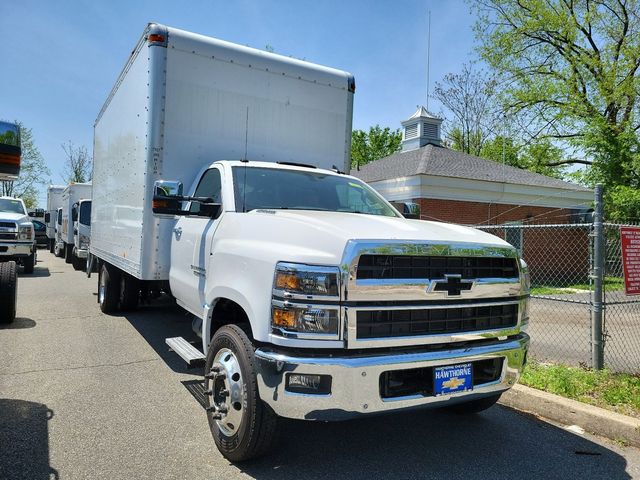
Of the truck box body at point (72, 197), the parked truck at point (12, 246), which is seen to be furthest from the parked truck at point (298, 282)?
the truck box body at point (72, 197)

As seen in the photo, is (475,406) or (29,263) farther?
(29,263)

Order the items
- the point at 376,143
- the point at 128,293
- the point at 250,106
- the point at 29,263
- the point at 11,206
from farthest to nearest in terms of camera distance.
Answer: the point at 376,143 < the point at 11,206 < the point at 29,263 < the point at 128,293 < the point at 250,106

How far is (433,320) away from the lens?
9.96 feet

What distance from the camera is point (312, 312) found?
272cm

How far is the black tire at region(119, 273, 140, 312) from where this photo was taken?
7.66 meters

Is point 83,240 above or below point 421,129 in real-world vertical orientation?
below

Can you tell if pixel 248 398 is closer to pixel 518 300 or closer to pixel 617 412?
pixel 518 300

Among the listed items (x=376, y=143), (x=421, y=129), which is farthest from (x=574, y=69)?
(x=376, y=143)

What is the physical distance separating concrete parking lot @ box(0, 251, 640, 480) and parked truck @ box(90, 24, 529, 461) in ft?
1.08

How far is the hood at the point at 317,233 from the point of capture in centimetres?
282

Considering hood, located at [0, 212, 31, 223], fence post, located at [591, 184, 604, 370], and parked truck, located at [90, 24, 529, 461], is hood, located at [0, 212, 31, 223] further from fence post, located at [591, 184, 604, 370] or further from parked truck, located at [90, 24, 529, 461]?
fence post, located at [591, 184, 604, 370]

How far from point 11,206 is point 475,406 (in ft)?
49.2

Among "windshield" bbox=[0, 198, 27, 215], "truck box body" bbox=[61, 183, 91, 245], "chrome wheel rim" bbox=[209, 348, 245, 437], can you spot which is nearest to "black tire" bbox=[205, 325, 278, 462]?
"chrome wheel rim" bbox=[209, 348, 245, 437]

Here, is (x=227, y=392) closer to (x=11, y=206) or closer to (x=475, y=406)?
(x=475, y=406)
